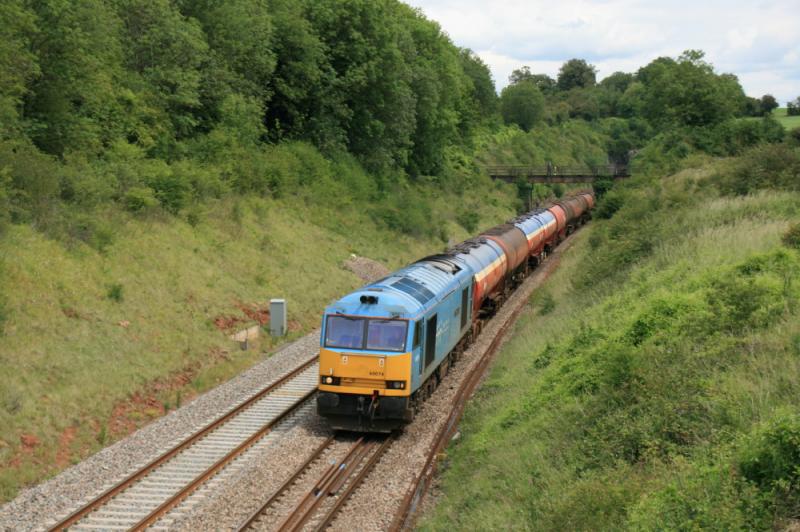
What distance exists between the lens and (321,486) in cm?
1436

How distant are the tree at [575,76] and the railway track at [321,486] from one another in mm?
181683

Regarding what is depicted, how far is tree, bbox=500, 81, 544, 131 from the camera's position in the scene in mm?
116562

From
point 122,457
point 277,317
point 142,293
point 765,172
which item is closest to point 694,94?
point 765,172

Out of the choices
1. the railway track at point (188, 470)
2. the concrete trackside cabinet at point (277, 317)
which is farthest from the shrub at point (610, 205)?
the railway track at point (188, 470)

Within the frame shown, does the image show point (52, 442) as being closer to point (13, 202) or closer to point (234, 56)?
point (13, 202)

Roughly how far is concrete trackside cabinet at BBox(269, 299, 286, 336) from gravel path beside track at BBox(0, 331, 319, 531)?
11.0ft


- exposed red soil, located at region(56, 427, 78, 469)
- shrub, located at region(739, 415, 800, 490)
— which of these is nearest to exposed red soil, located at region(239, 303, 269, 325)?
exposed red soil, located at region(56, 427, 78, 469)

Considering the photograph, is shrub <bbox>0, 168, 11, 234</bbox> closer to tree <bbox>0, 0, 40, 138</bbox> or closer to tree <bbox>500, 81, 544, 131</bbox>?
tree <bbox>0, 0, 40, 138</bbox>

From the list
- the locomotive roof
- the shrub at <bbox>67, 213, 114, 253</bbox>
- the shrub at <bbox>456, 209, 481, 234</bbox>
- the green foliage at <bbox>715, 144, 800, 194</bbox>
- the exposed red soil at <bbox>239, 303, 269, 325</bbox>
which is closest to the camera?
the locomotive roof

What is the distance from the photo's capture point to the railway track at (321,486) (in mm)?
12984

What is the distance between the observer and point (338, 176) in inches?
1877

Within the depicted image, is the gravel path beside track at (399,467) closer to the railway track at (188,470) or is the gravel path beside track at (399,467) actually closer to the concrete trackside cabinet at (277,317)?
the railway track at (188,470)

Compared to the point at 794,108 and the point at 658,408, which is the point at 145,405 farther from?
the point at 794,108

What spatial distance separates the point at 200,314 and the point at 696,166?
40107 millimetres
